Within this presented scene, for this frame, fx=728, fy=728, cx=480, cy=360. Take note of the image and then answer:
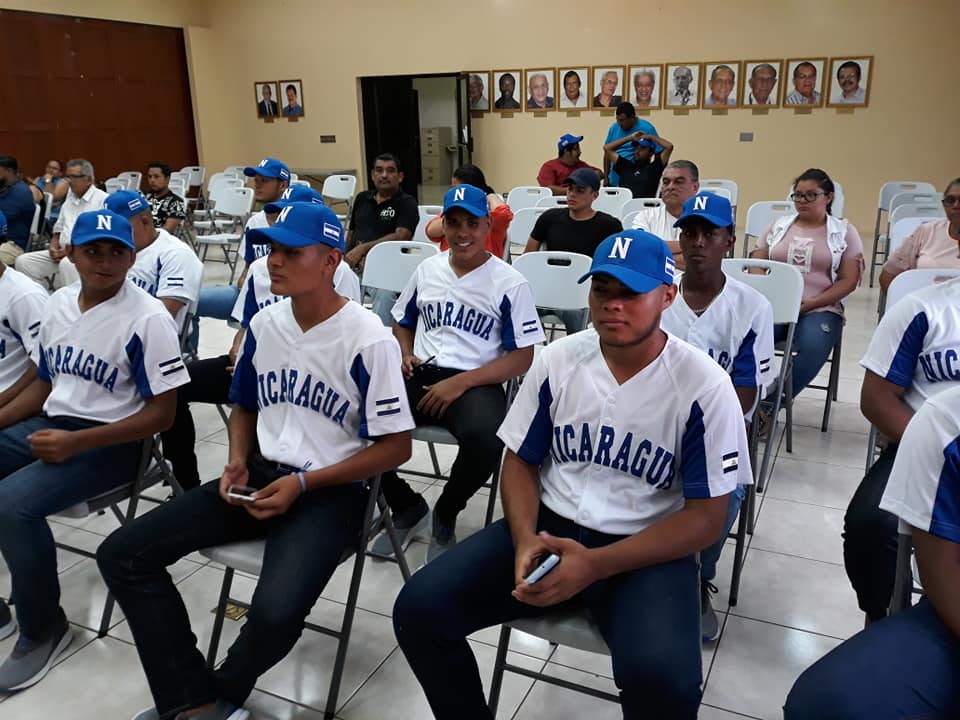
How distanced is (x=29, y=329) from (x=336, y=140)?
31.7 feet

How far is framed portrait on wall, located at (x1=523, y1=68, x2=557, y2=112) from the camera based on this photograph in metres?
9.76

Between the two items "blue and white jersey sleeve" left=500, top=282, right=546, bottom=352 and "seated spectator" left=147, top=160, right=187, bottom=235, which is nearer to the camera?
"blue and white jersey sleeve" left=500, top=282, right=546, bottom=352

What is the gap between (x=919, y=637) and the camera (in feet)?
4.26

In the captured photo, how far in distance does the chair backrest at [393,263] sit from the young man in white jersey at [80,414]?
1.43m

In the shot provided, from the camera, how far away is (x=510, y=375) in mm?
2613

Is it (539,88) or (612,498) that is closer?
(612,498)

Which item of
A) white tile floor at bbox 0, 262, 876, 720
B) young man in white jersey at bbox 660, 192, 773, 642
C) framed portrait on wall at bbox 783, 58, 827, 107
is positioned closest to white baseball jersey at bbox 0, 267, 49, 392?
white tile floor at bbox 0, 262, 876, 720

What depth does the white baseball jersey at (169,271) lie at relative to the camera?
3014 mm

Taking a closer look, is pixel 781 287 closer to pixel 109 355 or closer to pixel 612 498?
pixel 612 498

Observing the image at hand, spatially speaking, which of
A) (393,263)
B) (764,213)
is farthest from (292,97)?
(393,263)

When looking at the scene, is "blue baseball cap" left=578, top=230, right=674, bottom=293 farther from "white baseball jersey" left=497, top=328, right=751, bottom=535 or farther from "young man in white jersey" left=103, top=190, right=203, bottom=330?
"young man in white jersey" left=103, top=190, right=203, bottom=330

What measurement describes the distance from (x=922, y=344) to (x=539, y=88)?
876cm

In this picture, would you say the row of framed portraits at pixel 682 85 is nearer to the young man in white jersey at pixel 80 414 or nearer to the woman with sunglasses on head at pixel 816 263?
the woman with sunglasses on head at pixel 816 263

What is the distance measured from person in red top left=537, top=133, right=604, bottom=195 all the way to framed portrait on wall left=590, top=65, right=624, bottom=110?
9.72 feet
